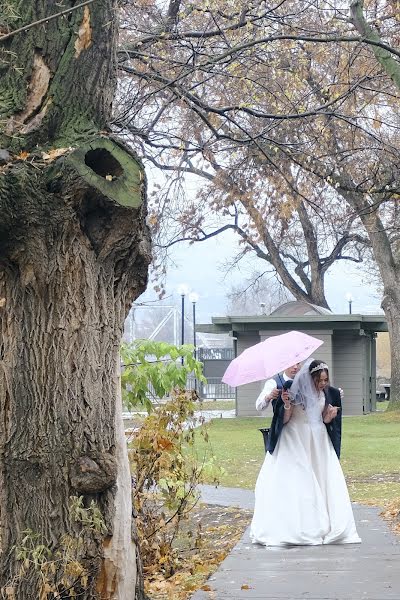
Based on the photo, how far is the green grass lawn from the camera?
52.7 ft

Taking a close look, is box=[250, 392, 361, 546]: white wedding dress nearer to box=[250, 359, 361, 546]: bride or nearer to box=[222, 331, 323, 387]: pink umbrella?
box=[250, 359, 361, 546]: bride

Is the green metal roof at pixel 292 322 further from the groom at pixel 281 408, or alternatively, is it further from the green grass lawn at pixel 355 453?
the groom at pixel 281 408

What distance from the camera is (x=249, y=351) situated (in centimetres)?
1058

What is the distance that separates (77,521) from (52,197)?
1.97 metres

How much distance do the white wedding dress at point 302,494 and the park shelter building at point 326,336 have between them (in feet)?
70.8

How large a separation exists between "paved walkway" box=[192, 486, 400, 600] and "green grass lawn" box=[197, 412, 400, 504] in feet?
5.28

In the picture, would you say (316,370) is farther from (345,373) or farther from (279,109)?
(345,373)

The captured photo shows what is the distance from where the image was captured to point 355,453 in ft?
68.4

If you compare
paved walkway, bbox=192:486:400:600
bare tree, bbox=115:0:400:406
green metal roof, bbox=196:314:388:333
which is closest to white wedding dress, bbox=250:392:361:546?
paved walkway, bbox=192:486:400:600

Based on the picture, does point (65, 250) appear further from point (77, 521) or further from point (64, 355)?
point (77, 521)

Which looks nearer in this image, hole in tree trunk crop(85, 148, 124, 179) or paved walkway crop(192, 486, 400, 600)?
hole in tree trunk crop(85, 148, 124, 179)

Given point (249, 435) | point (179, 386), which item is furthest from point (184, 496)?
point (249, 435)

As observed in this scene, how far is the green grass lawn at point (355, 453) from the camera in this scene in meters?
16.1

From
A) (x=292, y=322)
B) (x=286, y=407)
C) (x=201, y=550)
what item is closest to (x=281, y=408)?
(x=286, y=407)
